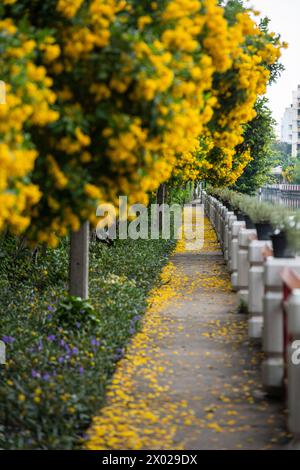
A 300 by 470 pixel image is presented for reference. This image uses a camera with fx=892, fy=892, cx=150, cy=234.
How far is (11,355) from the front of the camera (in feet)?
27.3

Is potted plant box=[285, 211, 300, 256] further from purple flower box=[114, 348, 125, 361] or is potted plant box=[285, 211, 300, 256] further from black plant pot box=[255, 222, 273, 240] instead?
purple flower box=[114, 348, 125, 361]

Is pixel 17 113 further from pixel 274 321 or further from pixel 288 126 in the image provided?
pixel 288 126

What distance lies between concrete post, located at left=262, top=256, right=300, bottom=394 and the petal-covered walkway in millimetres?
211

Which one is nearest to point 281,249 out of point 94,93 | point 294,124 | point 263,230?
point 263,230

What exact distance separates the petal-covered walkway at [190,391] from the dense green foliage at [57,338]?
22 centimetres

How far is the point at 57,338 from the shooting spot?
30.0 ft

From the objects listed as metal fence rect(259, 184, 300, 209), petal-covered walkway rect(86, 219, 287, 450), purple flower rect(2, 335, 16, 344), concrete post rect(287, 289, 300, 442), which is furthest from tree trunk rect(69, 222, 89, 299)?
metal fence rect(259, 184, 300, 209)

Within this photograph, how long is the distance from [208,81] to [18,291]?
7890 millimetres

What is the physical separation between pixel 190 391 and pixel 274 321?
103 cm

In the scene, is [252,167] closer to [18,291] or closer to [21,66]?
[18,291]

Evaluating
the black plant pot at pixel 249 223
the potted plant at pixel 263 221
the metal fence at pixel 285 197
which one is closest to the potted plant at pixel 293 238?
the potted plant at pixel 263 221

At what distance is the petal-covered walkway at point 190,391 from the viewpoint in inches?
239

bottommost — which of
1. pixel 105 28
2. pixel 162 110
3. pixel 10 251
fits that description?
pixel 10 251

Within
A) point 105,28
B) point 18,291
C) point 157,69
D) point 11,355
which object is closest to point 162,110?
point 157,69
